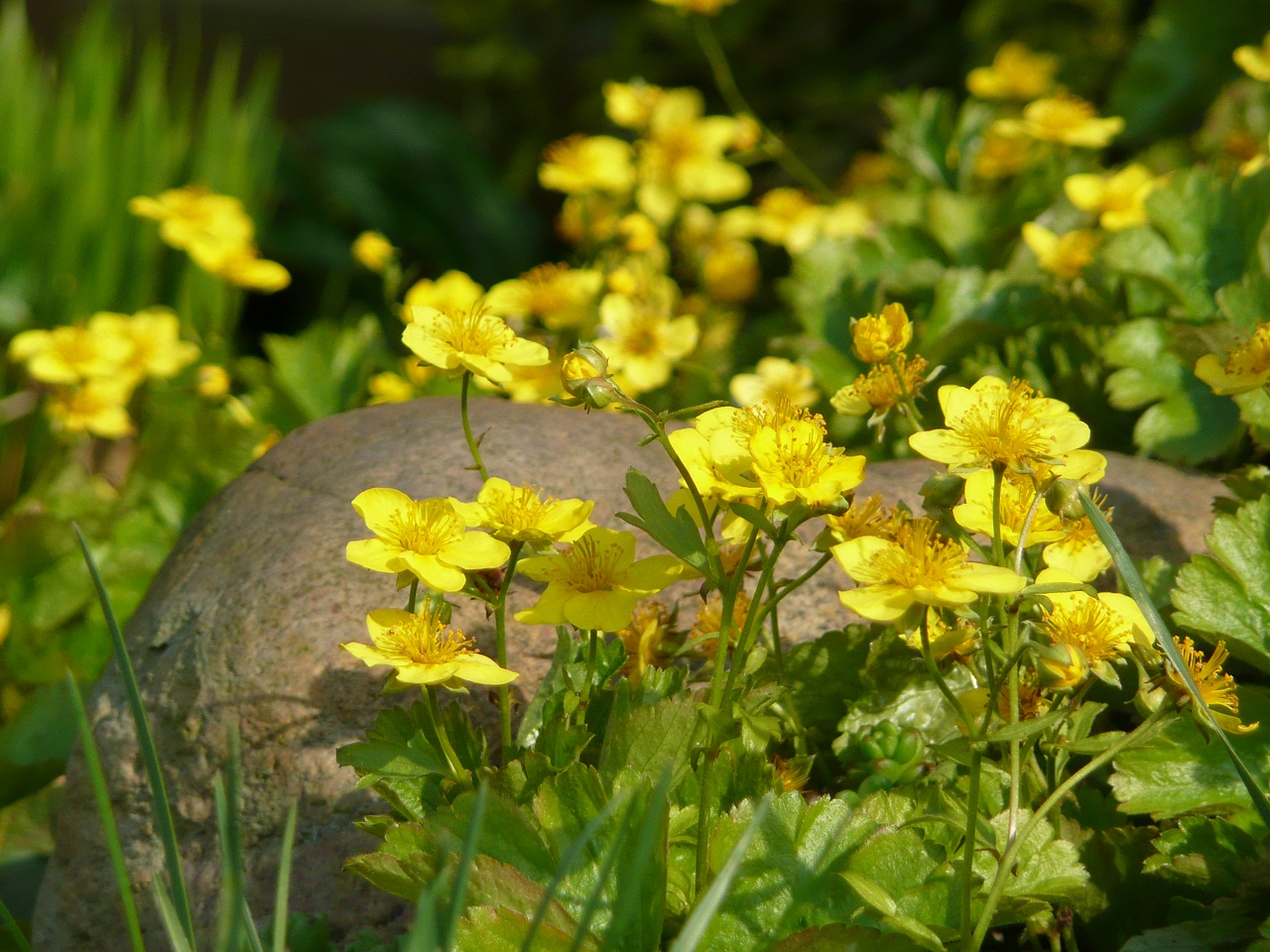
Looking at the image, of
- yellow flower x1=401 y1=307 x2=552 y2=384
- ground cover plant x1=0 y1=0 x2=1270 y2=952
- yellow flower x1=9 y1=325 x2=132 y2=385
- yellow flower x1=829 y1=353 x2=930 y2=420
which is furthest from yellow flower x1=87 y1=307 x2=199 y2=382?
yellow flower x1=829 y1=353 x2=930 y2=420

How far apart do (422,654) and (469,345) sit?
1.09 ft

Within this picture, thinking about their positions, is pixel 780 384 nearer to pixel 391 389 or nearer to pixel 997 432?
pixel 391 389

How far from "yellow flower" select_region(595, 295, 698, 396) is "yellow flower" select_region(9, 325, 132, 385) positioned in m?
0.94

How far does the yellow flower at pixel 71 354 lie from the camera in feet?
7.33

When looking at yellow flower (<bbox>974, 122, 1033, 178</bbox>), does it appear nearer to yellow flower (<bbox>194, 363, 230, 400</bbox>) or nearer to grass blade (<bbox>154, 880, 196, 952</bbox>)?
yellow flower (<bbox>194, 363, 230, 400</bbox>)

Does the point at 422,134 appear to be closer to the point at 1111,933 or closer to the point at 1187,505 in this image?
the point at 1187,505

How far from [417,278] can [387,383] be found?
228 cm

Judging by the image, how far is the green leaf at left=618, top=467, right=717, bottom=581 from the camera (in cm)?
104

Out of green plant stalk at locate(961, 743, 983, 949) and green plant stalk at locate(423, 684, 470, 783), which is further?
green plant stalk at locate(423, 684, 470, 783)

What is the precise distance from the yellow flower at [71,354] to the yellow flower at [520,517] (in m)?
1.41

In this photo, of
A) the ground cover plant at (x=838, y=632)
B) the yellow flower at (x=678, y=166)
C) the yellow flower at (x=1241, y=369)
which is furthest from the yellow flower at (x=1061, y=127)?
the yellow flower at (x=1241, y=369)

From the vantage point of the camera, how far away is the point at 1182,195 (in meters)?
1.93

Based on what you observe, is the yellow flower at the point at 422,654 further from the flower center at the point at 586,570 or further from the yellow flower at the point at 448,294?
the yellow flower at the point at 448,294

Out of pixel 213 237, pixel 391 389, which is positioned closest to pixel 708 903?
pixel 391 389
